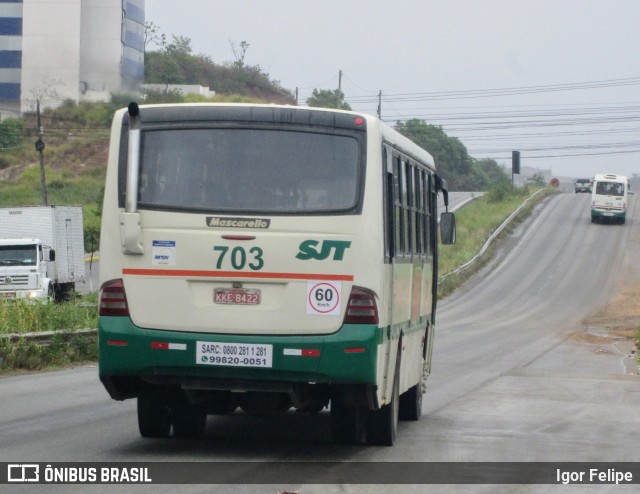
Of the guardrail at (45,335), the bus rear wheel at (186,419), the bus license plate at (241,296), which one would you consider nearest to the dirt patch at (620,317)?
the guardrail at (45,335)

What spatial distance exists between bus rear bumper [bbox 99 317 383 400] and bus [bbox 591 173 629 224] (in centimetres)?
6752

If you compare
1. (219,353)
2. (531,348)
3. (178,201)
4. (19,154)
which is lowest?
(531,348)

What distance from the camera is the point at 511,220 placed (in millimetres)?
76625

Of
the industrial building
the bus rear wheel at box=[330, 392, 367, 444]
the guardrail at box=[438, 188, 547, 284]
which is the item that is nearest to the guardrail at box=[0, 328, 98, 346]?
the bus rear wheel at box=[330, 392, 367, 444]

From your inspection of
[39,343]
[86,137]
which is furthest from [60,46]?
[39,343]

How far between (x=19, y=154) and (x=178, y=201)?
86.6 m

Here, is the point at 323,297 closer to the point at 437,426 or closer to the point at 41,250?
the point at 437,426

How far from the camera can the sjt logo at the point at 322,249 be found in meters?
9.80

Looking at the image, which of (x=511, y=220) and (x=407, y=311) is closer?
(x=407, y=311)

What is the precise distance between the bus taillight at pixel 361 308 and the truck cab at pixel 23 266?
92.3ft

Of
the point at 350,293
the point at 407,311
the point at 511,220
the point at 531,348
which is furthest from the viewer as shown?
the point at 511,220

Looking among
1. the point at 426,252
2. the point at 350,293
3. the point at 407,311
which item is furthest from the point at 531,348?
the point at 350,293

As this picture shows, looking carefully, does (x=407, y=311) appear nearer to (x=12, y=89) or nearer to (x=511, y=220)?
(x=511, y=220)

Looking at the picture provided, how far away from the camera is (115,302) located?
10023mm
